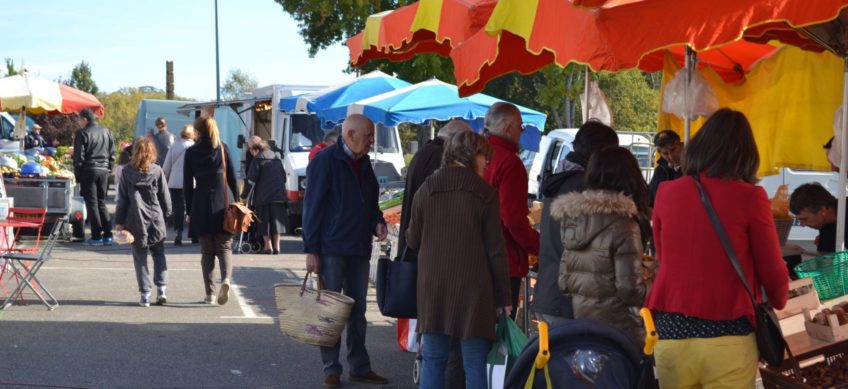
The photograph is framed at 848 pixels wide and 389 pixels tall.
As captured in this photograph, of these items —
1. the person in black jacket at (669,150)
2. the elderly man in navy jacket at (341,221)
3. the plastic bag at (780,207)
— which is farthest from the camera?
the person in black jacket at (669,150)

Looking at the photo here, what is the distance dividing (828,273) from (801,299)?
389mm

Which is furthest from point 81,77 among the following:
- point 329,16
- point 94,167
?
point 94,167

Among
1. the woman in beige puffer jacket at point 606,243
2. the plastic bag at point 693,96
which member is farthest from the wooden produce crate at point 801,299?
the plastic bag at point 693,96

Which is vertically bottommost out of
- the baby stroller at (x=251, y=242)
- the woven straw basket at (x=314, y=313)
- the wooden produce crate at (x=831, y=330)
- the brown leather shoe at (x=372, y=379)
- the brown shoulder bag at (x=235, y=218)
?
the baby stroller at (x=251, y=242)

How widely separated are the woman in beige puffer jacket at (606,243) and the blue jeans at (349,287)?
274cm

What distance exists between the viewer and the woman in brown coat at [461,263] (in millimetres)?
5770

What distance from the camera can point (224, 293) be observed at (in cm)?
1123

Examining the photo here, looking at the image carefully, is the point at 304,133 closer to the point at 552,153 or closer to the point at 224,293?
the point at 552,153

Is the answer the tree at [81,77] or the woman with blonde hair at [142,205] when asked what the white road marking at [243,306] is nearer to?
the woman with blonde hair at [142,205]

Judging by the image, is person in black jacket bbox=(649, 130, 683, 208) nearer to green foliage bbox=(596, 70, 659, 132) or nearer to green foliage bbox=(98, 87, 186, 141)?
green foliage bbox=(596, 70, 659, 132)

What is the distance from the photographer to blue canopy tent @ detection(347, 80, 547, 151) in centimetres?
1452

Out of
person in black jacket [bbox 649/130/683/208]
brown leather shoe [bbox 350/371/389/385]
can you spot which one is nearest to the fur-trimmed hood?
brown leather shoe [bbox 350/371/389/385]

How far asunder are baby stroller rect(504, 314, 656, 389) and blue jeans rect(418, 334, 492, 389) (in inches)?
71.7

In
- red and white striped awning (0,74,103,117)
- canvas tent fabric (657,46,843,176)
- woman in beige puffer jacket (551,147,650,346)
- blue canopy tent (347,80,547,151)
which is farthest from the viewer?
red and white striped awning (0,74,103,117)
